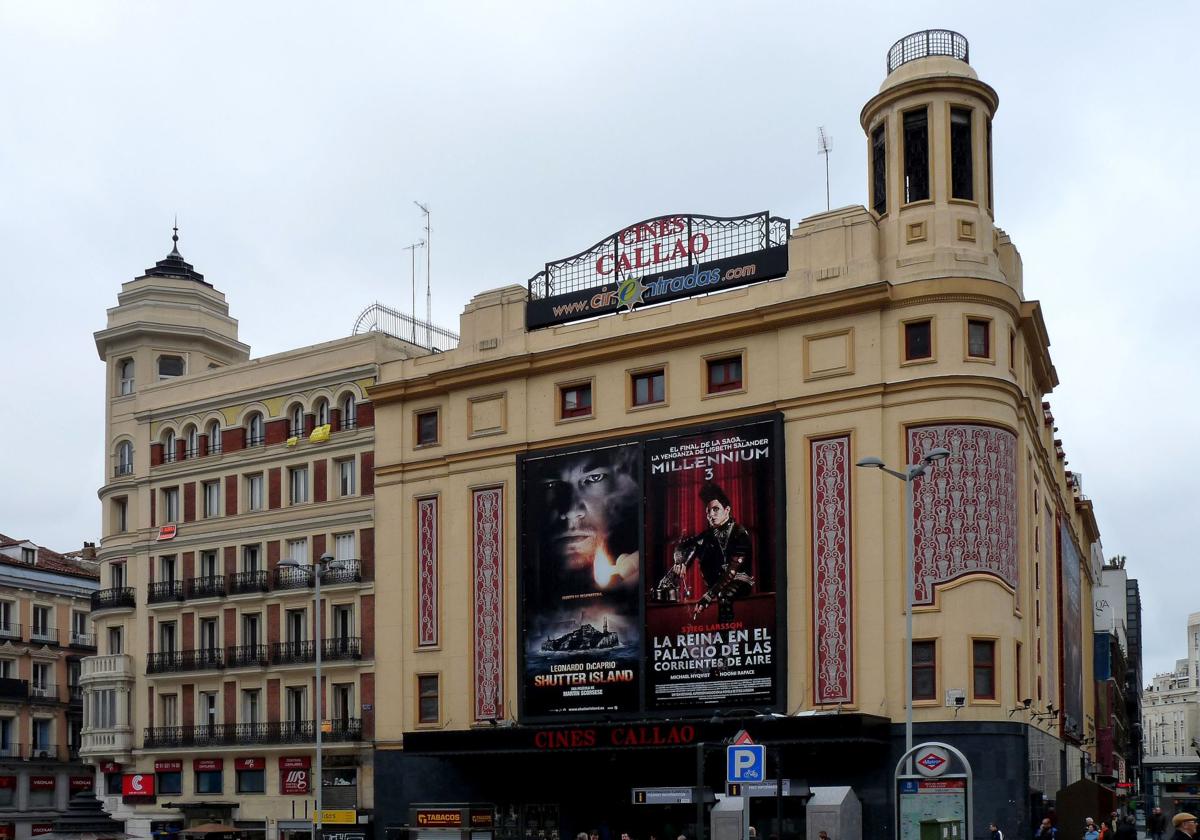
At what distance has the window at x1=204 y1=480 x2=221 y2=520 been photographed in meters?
62.5

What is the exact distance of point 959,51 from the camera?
1960 inches

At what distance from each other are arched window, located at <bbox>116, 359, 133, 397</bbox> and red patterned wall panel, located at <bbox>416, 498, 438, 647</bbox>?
1936cm

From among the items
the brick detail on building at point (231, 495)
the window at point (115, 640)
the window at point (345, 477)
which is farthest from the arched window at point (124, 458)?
the window at point (345, 477)

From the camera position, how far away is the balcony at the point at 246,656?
58781 mm

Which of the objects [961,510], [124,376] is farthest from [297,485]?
[961,510]

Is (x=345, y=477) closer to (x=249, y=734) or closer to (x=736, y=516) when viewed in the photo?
(x=249, y=734)

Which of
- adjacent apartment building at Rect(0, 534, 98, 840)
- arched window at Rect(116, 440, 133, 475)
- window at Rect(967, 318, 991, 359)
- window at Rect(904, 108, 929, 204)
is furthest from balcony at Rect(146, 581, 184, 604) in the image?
window at Rect(967, 318, 991, 359)

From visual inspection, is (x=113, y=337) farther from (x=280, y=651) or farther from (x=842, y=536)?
(x=842, y=536)

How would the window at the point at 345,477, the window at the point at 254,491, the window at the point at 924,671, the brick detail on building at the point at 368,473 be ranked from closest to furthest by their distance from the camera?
the window at the point at 924,671
the brick detail on building at the point at 368,473
the window at the point at 345,477
the window at the point at 254,491

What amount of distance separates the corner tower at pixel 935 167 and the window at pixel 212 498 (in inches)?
1150

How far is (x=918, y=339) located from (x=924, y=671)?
9.76 meters

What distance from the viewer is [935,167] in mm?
47562

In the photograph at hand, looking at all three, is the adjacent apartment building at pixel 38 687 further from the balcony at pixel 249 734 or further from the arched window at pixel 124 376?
the balcony at pixel 249 734

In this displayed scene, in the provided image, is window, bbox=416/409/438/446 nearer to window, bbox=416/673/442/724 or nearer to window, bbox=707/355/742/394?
Answer: window, bbox=416/673/442/724
